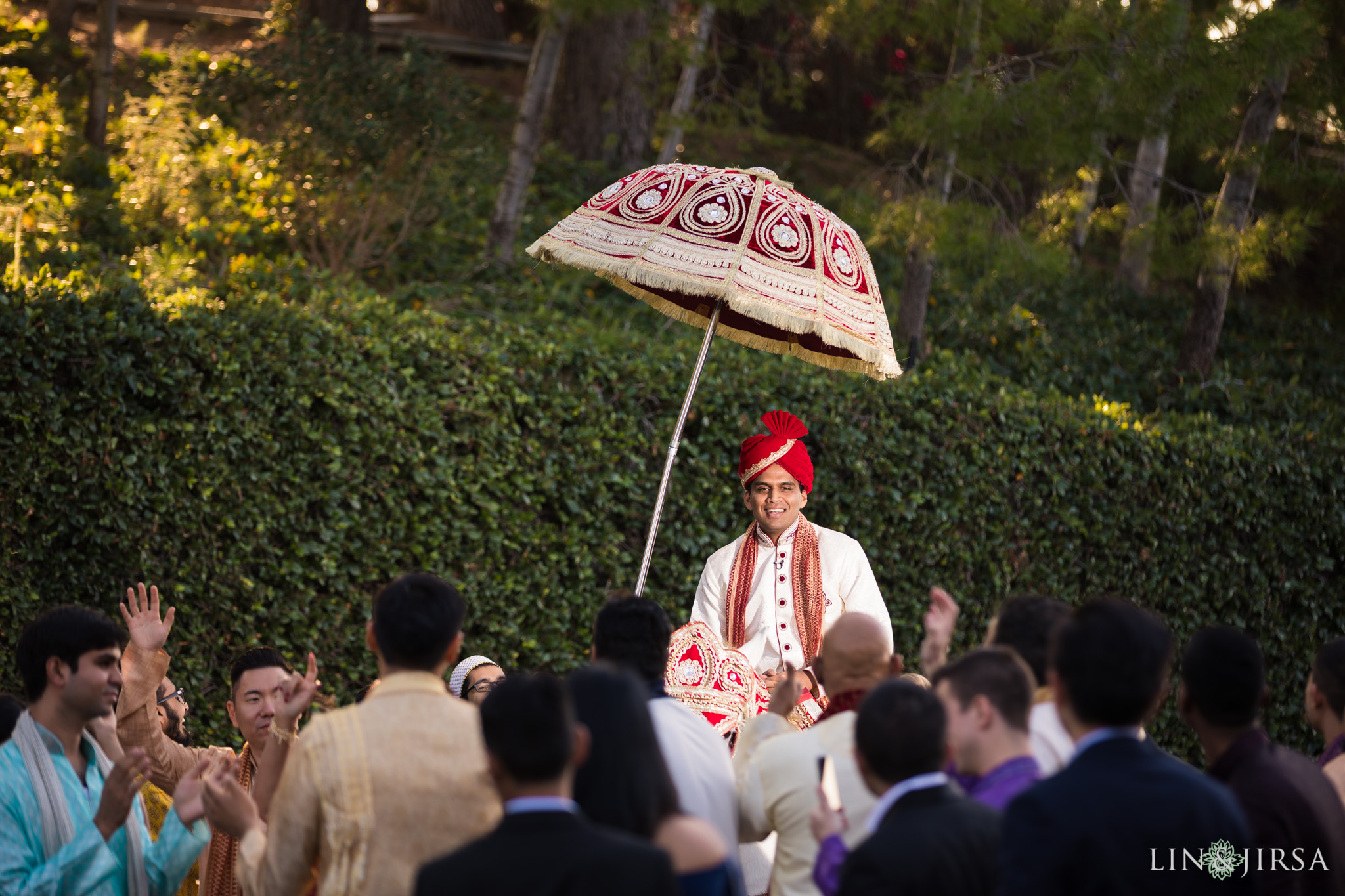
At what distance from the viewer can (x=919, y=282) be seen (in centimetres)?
1082

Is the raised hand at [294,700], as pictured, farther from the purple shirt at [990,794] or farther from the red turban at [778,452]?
the red turban at [778,452]

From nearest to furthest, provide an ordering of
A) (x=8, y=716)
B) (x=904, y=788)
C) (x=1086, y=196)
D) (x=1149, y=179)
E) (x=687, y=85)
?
1. (x=904, y=788)
2. (x=8, y=716)
3. (x=687, y=85)
4. (x=1086, y=196)
5. (x=1149, y=179)

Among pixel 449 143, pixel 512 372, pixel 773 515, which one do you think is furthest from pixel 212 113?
pixel 773 515

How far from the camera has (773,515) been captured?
19.6 ft

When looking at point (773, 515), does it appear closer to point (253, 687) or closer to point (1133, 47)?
point (253, 687)

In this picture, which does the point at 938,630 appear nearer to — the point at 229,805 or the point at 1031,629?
the point at 1031,629

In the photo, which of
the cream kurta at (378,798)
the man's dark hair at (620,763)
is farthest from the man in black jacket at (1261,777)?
the cream kurta at (378,798)

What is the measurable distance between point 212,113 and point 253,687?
309 inches

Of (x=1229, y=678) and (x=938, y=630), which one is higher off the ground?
(x=1229, y=678)

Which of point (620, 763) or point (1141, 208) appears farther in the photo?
point (1141, 208)

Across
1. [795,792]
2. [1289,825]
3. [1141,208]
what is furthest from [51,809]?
[1141,208]

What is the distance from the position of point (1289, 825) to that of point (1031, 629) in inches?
34.0

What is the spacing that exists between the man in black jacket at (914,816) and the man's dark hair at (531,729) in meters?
0.73

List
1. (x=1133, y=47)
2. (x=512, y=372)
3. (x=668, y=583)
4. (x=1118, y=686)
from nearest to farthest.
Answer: (x=1118, y=686) < (x=512, y=372) < (x=668, y=583) < (x=1133, y=47)
